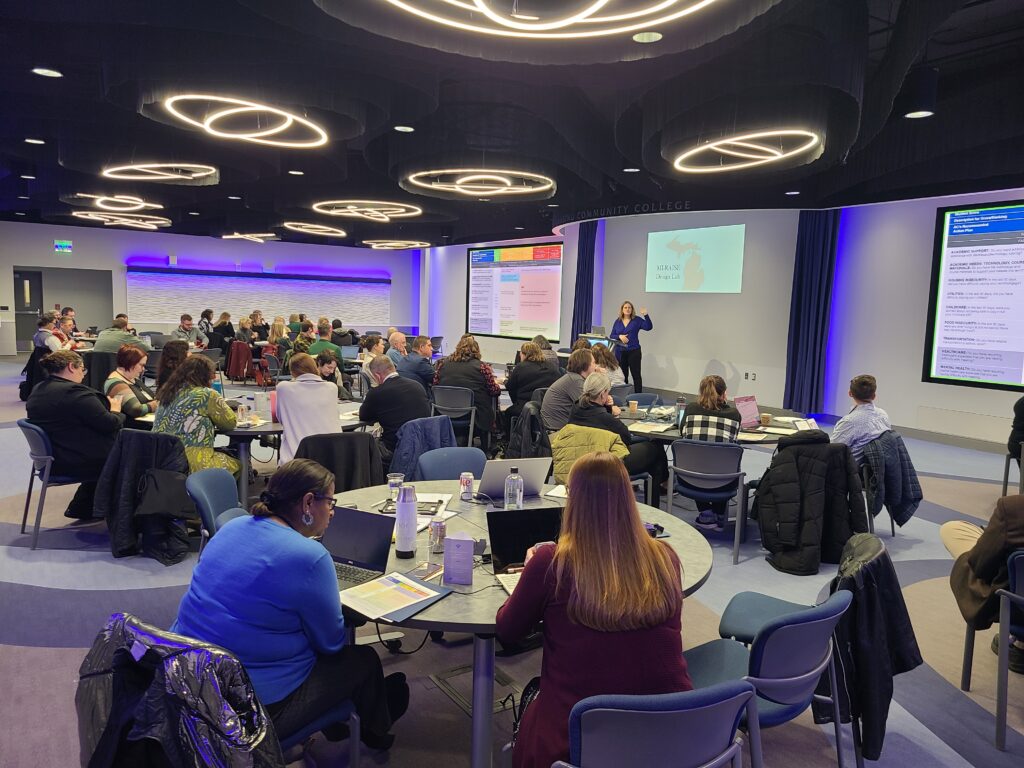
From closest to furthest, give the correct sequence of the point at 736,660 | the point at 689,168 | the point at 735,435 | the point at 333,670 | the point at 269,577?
the point at 269,577 < the point at 333,670 < the point at 736,660 < the point at 735,435 < the point at 689,168

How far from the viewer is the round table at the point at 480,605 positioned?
2.10 metres

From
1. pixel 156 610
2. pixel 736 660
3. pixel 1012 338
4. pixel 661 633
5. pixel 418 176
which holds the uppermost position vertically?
pixel 418 176

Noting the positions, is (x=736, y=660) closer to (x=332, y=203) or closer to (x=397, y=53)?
(x=397, y=53)

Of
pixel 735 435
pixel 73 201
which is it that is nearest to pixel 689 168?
pixel 735 435

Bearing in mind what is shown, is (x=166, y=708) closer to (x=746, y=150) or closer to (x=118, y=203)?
(x=746, y=150)

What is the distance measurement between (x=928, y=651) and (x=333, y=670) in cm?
309

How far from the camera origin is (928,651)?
358 cm

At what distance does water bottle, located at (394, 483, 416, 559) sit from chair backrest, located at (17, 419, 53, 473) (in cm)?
328

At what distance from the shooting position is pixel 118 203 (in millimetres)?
13312

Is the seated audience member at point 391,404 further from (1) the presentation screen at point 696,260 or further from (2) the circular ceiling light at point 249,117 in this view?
(1) the presentation screen at point 696,260

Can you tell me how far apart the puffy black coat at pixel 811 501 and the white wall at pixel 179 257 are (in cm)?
1845

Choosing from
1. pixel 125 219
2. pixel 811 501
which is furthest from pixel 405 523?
pixel 125 219

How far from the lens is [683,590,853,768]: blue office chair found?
6.56 feet

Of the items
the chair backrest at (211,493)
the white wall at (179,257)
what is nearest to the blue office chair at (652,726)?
the chair backrest at (211,493)
